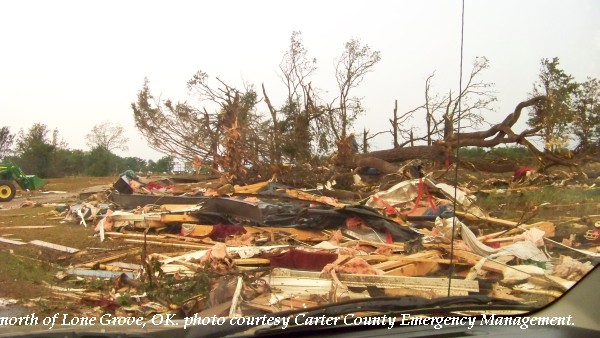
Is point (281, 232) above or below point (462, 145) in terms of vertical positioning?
below

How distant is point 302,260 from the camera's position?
5.86m

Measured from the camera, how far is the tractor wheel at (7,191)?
679 inches

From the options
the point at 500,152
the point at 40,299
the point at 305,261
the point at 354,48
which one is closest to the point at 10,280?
the point at 40,299

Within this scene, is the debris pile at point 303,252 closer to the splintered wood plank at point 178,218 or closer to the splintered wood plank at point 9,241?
the splintered wood plank at point 178,218

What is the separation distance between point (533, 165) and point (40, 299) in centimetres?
1165

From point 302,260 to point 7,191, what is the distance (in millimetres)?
14519

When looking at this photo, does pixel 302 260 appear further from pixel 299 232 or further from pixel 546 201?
pixel 546 201

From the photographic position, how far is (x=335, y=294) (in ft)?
13.9

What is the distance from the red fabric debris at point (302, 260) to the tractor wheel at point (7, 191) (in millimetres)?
13801

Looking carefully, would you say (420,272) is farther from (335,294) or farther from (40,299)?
(40,299)

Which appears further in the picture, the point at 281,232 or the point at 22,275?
the point at 281,232

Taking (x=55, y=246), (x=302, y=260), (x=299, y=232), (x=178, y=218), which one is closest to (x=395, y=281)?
(x=302, y=260)

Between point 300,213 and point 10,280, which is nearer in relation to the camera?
point 10,280

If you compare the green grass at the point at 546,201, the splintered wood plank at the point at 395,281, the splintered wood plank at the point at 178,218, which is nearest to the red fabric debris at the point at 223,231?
the splintered wood plank at the point at 178,218
